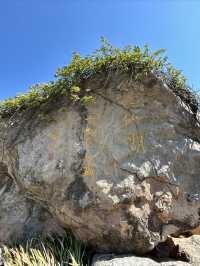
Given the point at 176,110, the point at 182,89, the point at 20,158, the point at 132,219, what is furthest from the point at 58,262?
the point at 182,89

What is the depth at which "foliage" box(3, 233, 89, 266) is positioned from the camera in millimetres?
4719

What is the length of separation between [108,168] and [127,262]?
1.45 metres

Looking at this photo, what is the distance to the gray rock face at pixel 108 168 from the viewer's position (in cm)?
488

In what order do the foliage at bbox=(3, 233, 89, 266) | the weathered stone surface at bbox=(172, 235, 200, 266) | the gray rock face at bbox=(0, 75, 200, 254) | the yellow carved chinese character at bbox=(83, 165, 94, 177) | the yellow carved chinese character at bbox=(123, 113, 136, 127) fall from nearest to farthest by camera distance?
the foliage at bbox=(3, 233, 89, 266)
the gray rock face at bbox=(0, 75, 200, 254)
the yellow carved chinese character at bbox=(83, 165, 94, 177)
the weathered stone surface at bbox=(172, 235, 200, 266)
the yellow carved chinese character at bbox=(123, 113, 136, 127)

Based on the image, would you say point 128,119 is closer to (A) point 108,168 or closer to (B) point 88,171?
(A) point 108,168

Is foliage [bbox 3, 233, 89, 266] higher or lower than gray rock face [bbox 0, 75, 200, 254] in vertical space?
lower

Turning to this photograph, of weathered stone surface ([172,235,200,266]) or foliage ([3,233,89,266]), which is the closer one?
foliage ([3,233,89,266])

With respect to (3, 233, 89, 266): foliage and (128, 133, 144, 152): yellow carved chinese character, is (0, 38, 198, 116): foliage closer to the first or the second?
(128, 133, 144, 152): yellow carved chinese character

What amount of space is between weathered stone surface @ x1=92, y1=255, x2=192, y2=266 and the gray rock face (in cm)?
22

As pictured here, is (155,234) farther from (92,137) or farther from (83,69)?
(83,69)

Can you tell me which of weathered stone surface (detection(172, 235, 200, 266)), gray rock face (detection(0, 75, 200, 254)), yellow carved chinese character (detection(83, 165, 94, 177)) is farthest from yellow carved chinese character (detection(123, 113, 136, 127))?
weathered stone surface (detection(172, 235, 200, 266))

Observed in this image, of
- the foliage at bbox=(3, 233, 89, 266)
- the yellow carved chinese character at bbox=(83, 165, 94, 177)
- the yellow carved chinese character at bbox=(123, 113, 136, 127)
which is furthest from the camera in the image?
the yellow carved chinese character at bbox=(123, 113, 136, 127)

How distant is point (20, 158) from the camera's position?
5465mm

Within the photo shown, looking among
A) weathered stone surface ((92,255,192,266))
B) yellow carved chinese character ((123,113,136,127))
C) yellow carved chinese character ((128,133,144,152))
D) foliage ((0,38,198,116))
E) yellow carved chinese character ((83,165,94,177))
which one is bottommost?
weathered stone surface ((92,255,192,266))
